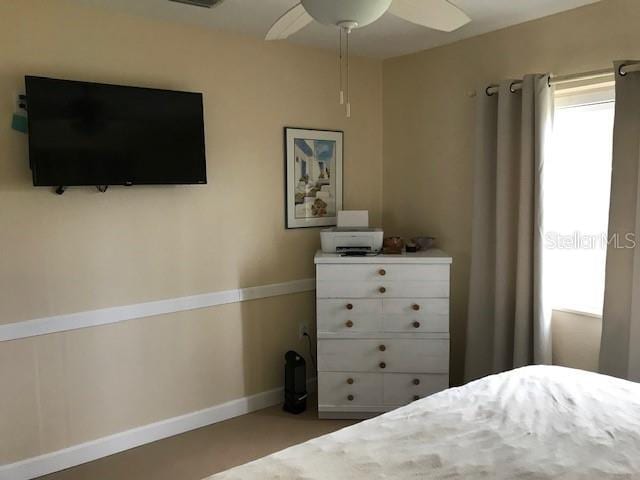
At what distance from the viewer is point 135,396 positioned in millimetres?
3199

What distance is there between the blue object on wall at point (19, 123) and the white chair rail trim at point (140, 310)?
96 cm

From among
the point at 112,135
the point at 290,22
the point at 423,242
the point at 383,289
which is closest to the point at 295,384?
the point at 383,289

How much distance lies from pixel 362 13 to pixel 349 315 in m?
2.15

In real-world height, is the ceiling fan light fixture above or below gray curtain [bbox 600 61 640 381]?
above

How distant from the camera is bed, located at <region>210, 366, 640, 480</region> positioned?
5.21 ft

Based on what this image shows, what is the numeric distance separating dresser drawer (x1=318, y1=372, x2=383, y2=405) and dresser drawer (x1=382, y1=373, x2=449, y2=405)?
5 centimetres

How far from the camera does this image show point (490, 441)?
1756mm

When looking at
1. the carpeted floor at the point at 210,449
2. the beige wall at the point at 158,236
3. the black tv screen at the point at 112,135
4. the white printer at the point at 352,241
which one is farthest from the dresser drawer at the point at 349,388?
the black tv screen at the point at 112,135

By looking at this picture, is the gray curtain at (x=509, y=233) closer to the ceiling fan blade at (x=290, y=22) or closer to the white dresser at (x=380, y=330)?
the white dresser at (x=380, y=330)

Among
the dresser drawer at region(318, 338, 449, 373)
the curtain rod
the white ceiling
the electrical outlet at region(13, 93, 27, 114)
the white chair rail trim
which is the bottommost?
the dresser drawer at region(318, 338, 449, 373)

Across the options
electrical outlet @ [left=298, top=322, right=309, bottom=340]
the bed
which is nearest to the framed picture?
electrical outlet @ [left=298, top=322, right=309, bottom=340]

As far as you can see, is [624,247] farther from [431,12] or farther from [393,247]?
[431,12]

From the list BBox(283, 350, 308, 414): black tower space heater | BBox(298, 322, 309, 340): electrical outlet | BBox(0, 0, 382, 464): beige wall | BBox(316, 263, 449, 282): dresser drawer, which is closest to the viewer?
BBox(0, 0, 382, 464): beige wall

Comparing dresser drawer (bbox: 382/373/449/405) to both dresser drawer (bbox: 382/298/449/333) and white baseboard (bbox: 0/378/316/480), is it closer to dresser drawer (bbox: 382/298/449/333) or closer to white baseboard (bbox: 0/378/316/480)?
dresser drawer (bbox: 382/298/449/333)
